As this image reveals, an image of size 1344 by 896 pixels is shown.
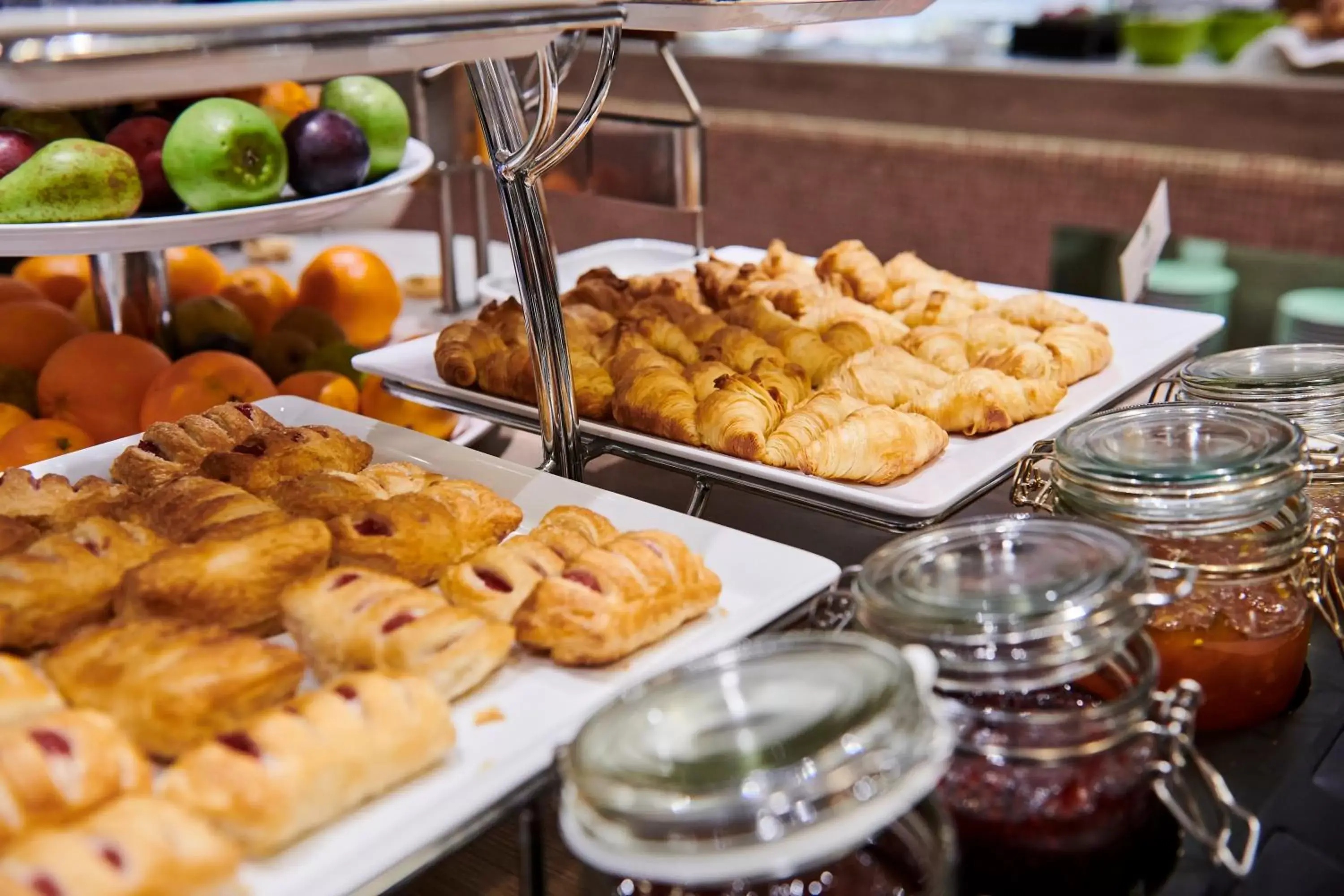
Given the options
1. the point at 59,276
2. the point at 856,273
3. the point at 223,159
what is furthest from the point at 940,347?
the point at 59,276

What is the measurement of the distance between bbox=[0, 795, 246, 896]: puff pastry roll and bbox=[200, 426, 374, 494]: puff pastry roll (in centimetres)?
51

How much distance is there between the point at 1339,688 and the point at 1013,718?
0.41 meters

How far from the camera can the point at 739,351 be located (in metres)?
1.44

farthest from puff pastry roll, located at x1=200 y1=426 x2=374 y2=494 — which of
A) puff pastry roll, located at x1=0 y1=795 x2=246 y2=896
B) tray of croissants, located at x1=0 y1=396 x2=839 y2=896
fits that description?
puff pastry roll, located at x1=0 y1=795 x2=246 y2=896

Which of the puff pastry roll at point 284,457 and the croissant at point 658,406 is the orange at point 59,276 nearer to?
the puff pastry roll at point 284,457

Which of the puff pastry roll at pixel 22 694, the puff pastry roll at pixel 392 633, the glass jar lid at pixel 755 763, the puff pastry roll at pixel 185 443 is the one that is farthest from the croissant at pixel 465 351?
the glass jar lid at pixel 755 763

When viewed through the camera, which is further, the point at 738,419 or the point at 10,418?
the point at 10,418

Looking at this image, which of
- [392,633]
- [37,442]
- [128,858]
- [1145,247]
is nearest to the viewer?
[128,858]

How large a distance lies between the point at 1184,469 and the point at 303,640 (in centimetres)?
60

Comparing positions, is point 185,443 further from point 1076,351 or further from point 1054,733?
point 1076,351

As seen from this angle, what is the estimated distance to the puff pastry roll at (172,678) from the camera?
0.72m

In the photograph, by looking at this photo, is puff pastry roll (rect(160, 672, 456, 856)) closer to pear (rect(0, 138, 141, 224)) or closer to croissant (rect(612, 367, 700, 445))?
croissant (rect(612, 367, 700, 445))

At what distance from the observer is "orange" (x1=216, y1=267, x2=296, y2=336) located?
5.77 ft

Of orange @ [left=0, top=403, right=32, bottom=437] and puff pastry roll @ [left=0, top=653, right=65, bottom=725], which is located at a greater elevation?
puff pastry roll @ [left=0, top=653, right=65, bottom=725]
